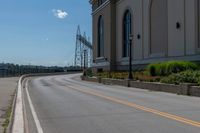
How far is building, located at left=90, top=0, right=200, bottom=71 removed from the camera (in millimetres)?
46781

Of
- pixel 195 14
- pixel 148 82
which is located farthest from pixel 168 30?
pixel 148 82

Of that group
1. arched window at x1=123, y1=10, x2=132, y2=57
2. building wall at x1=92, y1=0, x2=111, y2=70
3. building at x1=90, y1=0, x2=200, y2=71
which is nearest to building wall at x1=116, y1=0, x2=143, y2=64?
building at x1=90, y1=0, x2=200, y2=71

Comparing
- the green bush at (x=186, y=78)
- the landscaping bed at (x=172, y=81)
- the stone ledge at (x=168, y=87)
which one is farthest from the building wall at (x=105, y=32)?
the green bush at (x=186, y=78)

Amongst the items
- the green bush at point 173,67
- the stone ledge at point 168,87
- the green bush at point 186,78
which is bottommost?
the stone ledge at point 168,87

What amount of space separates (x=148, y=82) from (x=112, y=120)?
74.4 feet

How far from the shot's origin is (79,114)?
16703 mm

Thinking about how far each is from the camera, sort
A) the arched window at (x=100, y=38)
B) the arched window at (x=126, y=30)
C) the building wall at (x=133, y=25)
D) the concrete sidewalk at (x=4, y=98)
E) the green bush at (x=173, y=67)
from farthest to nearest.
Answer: the arched window at (x=100, y=38) < the arched window at (x=126, y=30) < the building wall at (x=133, y=25) < the green bush at (x=173, y=67) < the concrete sidewalk at (x=4, y=98)

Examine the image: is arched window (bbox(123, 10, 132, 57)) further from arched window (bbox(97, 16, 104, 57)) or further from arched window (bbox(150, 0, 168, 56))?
arched window (bbox(97, 16, 104, 57))

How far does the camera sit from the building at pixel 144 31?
46781mm

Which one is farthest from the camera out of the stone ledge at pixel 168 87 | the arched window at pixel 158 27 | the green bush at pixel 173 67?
the arched window at pixel 158 27

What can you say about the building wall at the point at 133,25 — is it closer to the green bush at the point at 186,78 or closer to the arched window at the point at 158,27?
the arched window at the point at 158,27

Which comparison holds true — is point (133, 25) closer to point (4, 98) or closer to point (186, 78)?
point (186, 78)

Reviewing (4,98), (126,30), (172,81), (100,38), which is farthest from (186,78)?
(100,38)

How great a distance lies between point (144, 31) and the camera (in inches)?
2397
